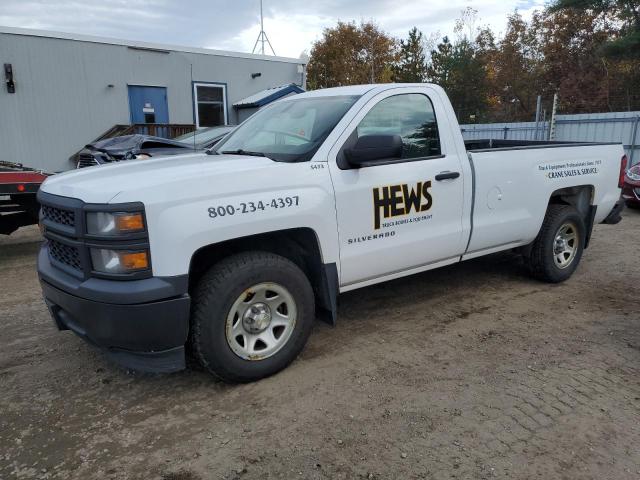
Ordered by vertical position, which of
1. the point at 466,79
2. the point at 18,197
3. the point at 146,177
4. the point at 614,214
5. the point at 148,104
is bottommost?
the point at 614,214

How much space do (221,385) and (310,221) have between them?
123 centimetres

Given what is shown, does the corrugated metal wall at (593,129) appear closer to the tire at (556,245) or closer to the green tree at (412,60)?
the tire at (556,245)

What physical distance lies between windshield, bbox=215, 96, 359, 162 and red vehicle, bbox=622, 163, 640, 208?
813 centimetres

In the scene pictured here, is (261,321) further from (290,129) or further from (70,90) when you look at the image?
(70,90)

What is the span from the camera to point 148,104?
628 inches

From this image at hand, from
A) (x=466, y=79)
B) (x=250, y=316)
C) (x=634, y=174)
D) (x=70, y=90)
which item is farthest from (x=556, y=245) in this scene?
(x=466, y=79)

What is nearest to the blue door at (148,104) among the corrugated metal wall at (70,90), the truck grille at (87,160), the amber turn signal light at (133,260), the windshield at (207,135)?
the corrugated metal wall at (70,90)

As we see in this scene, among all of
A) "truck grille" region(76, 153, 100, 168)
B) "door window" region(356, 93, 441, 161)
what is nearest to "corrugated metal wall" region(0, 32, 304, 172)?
"truck grille" region(76, 153, 100, 168)

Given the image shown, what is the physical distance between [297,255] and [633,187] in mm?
8826

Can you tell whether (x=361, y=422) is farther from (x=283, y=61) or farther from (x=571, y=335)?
(x=283, y=61)

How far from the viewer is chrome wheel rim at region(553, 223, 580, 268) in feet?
17.8

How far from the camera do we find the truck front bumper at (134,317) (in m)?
2.85

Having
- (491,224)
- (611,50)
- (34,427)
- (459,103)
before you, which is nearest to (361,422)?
(34,427)

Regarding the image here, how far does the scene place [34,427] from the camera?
9.84 ft
